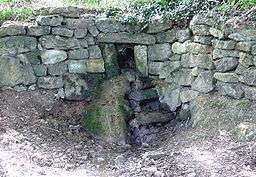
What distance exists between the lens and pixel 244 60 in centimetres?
548

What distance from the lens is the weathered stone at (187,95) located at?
608 cm

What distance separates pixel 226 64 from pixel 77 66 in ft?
7.11

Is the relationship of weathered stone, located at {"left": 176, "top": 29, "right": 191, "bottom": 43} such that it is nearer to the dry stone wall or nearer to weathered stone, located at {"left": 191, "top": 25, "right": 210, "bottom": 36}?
the dry stone wall

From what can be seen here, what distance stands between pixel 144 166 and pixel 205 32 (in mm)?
1940

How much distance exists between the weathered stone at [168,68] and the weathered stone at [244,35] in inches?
39.9

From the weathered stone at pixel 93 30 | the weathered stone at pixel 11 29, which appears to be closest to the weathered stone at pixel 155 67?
the weathered stone at pixel 93 30

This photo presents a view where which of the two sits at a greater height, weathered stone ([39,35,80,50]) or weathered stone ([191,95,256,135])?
weathered stone ([39,35,80,50])

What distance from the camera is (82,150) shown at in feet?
18.9

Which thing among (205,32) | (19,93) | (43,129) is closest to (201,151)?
(205,32)

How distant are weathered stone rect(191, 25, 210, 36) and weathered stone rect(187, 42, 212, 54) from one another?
0.14 meters

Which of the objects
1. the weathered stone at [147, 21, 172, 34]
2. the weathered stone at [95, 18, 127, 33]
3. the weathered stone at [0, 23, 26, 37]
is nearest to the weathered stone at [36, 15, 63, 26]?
the weathered stone at [0, 23, 26, 37]

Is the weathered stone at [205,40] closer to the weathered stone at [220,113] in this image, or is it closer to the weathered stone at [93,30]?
the weathered stone at [220,113]

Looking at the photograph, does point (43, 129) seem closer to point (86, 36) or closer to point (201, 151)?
point (86, 36)

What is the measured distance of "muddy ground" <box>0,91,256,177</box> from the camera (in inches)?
191
